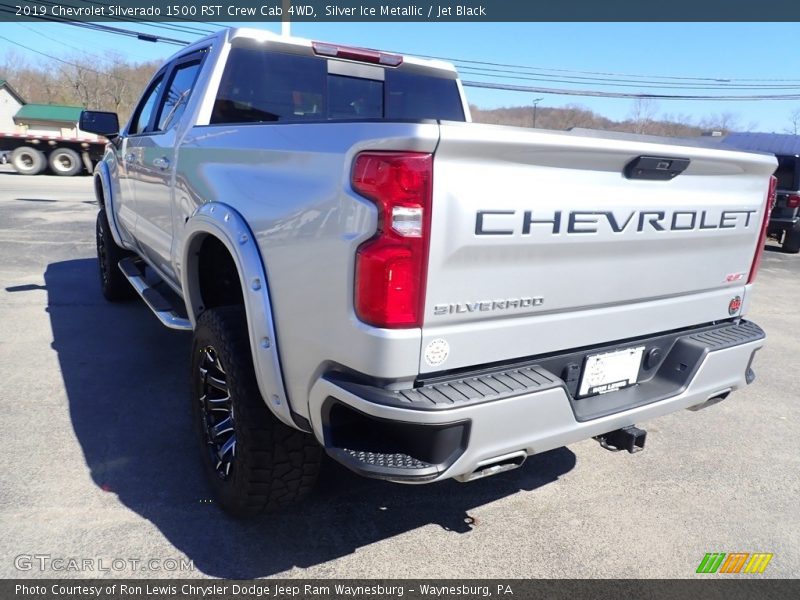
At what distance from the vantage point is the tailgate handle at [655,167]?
2188 millimetres

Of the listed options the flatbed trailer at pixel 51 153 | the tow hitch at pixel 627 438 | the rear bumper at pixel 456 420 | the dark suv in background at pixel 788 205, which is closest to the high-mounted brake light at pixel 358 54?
the rear bumper at pixel 456 420

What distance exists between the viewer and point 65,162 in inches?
850

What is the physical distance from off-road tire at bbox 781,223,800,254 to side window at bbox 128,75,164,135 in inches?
484

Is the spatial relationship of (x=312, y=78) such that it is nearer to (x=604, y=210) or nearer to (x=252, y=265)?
(x=252, y=265)

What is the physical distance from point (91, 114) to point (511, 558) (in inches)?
189

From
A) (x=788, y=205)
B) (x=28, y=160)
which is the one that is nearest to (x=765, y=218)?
(x=788, y=205)

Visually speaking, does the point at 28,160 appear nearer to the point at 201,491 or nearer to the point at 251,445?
the point at 201,491

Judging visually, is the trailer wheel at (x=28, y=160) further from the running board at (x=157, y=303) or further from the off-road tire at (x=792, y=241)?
the off-road tire at (x=792, y=241)

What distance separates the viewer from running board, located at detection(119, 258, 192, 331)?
3352 mm

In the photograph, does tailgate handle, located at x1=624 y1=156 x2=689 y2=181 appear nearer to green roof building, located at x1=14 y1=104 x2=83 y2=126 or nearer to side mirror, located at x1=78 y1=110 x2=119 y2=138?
side mirror, located at x1=78 y1=110 x2=119 y2=138

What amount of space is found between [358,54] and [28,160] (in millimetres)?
22184

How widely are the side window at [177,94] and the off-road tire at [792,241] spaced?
12.4 metres

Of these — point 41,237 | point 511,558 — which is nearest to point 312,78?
point 511,558

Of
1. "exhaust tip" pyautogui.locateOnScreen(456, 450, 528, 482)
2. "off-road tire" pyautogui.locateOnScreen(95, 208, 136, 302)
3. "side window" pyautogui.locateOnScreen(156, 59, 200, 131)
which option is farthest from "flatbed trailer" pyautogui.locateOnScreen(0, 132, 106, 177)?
"exhaust tip" pyautogui.locateOnScreen(456, 450, 528, 482)
